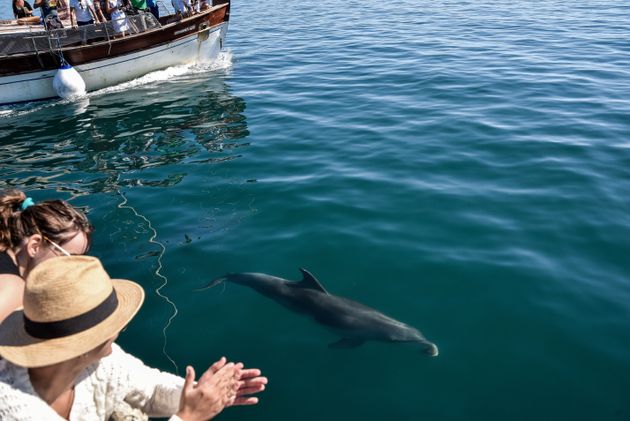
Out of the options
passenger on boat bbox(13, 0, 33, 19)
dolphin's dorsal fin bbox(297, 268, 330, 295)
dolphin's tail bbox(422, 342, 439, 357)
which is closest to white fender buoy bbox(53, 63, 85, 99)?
passenger on boat bbox(13, 0, 33, 19)

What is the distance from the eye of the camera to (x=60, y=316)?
110 inches

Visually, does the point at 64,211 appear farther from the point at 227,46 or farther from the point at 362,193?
the point at 227,46

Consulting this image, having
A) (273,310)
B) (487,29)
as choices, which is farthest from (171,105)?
(487,29)

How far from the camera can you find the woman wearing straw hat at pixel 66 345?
2.79 m

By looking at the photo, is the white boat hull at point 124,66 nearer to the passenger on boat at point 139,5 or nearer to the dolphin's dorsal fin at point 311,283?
the passenger on boat at point 139,5

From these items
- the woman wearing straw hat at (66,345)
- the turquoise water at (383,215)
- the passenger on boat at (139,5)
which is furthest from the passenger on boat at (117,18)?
the woman wearing straw hat at (66,345)

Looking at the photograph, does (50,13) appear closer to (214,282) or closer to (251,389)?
(214,282)

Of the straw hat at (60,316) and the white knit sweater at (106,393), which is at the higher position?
the straw hat at (60,316)

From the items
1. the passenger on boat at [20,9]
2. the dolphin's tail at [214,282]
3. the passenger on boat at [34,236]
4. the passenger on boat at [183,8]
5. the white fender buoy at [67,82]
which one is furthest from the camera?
the passenger on boat at [183,8]

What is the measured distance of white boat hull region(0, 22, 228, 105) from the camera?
1599 cm

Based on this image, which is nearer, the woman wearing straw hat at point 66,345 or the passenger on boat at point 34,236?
the woman wearing straw hat at point 66,345

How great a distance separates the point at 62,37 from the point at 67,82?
53.8 inches

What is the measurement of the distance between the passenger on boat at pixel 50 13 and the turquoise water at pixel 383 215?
2340 mm

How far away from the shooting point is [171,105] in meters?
15.4
